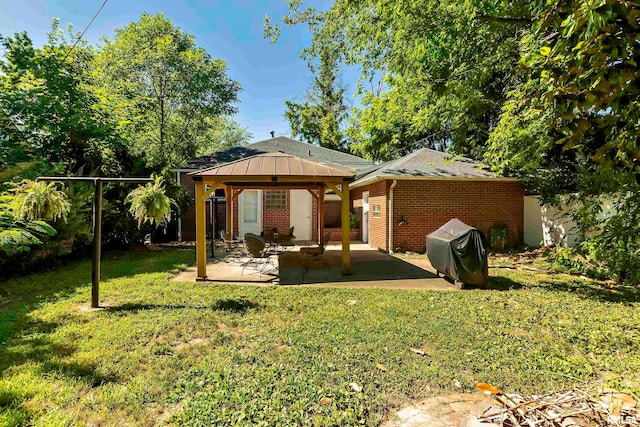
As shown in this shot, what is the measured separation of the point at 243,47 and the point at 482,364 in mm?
18926

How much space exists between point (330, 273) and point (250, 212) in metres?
8.10

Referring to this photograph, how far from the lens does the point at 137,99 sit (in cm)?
1630

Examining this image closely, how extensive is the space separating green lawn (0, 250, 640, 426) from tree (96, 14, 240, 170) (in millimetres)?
11870

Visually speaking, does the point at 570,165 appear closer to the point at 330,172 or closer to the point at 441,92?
the point at 441,92

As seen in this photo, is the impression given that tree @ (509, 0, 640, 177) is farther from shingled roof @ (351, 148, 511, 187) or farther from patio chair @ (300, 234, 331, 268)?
shingled roof @ (351, 148, 511, 187)

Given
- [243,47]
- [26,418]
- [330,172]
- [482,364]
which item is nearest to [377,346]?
[482,364]

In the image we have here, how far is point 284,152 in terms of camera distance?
17.6 m

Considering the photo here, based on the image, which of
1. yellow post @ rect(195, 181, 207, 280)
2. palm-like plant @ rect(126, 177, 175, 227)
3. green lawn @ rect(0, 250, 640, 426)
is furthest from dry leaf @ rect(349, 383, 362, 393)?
yellow post @ rect(195, 181, 207, 280)

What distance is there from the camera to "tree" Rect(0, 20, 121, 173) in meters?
9.75

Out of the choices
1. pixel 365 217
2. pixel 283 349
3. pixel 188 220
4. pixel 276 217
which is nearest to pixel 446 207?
pixel 365 217

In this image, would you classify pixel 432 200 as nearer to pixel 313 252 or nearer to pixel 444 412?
pixel 313 252

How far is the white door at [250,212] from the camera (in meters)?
15.3

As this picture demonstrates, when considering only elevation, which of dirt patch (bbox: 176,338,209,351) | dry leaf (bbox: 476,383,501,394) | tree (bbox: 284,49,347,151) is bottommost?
dry leaf (bbox: 476,383,501,394)

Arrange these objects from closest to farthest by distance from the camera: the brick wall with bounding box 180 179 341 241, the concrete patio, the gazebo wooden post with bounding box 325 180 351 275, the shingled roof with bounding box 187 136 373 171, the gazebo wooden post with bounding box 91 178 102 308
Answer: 1. the gazebo wooden post with bounding box 91 178 102 308
2. the concrete patio
3. the gazebo wooden post with bounding box 325 180 351 275
4. the brick wall with bounding box 180 179 341 241
5. the shingled roof with bounding box 187 136 373 171
